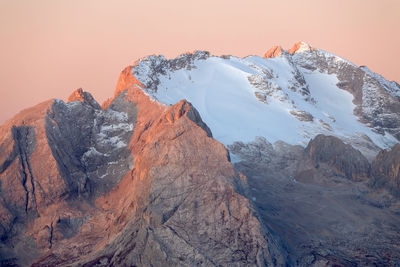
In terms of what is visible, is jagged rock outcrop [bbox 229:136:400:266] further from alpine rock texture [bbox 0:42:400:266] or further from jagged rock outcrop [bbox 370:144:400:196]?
jagged rock outcrop [bbox 370:144:400:196]

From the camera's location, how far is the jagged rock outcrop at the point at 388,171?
8081 cm

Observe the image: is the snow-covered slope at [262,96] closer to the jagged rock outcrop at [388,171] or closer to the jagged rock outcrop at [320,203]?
the jagged rock outcrop at [320,203]

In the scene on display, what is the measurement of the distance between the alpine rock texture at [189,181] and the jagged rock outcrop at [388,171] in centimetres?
20

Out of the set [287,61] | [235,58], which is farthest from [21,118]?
[287,61]

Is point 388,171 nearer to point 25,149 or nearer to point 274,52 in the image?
point 25,149

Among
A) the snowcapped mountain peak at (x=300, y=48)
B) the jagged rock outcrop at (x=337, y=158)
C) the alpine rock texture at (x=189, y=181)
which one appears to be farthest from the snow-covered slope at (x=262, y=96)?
the snowcapped mountain peak at (x=300, y=48)

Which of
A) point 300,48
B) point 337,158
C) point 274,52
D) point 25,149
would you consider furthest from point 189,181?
point 300,48

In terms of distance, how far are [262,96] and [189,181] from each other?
174 feet

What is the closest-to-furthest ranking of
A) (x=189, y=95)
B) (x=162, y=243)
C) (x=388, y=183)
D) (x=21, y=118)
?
1. (x=162, y=243)
2. (x=21, y=118)
3. (x=388, y=183)
4. (x=189, y=95)

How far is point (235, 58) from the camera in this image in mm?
125625

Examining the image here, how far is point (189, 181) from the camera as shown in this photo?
57.2 m

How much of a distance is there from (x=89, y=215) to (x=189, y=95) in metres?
39.5

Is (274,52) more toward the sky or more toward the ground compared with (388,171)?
more toward the sky

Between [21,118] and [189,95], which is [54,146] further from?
[189,95]
